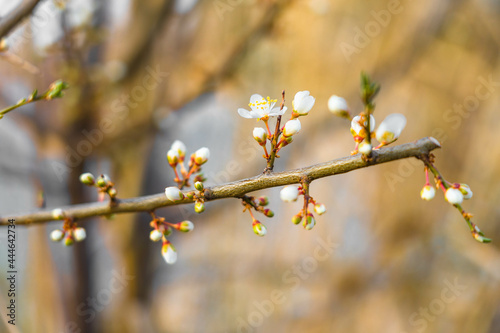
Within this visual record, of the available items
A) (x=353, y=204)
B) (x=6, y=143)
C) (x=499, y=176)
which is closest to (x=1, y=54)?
(x=6, y=143)

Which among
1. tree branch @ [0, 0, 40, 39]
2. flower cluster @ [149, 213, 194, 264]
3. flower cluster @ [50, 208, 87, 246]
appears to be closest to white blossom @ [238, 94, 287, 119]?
flower cluster @ [149, 213, 194, 264]

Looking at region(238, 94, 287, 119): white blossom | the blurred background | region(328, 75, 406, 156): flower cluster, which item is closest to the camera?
region(328, 75, 406, 156): flower cluster

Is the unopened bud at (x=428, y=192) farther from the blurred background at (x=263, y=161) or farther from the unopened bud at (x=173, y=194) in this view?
the blurred background at (x=263, y=161)

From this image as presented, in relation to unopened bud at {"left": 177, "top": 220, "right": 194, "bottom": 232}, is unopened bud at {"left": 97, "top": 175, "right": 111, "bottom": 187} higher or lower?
higher

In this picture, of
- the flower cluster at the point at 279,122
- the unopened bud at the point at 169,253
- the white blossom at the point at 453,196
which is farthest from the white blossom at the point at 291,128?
the unopened bud at the point at 169,253

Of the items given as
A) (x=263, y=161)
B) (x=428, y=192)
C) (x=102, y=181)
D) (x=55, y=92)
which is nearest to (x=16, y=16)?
(x=55, y=92)

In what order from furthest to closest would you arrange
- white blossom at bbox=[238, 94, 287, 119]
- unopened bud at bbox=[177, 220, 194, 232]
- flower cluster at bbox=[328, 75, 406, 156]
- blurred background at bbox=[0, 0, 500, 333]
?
blurred background at bbox=[0, 0, 500, 333]
unopened bud at bbox=[177, 220, 194, 232]
white blossom at bbox=[238, 94, 287, 119]
flower cluster at bbox=[328, 75, 406, 156]

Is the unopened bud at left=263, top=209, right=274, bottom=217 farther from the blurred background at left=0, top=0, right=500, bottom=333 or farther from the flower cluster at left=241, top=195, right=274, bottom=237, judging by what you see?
the blurred background at left=0, top=0, right=500, bottom=333

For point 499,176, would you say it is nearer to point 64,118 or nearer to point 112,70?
point 112,70
